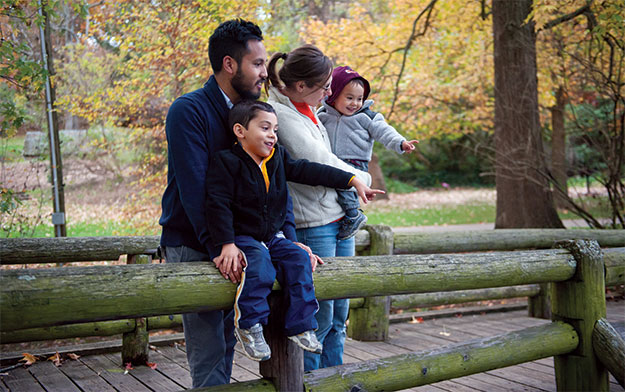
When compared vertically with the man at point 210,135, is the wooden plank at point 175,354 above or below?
below

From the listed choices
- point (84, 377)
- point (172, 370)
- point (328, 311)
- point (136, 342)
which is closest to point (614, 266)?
point (328, 311)

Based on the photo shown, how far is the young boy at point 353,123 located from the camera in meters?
3.19

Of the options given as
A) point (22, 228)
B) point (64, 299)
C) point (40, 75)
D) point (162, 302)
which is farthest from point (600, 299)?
point (22, 228)

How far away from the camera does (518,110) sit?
28.9 feet

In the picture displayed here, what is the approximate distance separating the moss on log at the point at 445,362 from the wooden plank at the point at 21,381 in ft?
6.99

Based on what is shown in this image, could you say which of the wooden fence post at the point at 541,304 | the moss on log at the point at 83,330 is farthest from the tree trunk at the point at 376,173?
the moss on log at the point at 83,330

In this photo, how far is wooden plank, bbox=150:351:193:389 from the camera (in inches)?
161

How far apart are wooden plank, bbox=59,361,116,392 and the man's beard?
2.32 metres

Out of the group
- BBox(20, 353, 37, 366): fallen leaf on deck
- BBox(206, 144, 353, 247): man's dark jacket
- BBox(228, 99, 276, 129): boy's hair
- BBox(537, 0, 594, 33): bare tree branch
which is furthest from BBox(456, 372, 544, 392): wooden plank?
BBox(537, 0, 594, 33): bare tree branch

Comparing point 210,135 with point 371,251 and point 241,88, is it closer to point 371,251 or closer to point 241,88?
point 241,88

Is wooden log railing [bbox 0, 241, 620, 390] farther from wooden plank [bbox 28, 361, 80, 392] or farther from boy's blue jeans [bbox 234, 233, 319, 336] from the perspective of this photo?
wooden plank [bbox 28, 361, 80, 392]

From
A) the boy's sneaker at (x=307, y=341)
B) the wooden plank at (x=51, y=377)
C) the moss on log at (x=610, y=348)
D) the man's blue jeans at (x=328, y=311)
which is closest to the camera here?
the boy's sneaker at (x=307, y=341)

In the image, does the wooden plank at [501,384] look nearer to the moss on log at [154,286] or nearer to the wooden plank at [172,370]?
the moss on log at [154,286]

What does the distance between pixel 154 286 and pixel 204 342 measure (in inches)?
15.9
